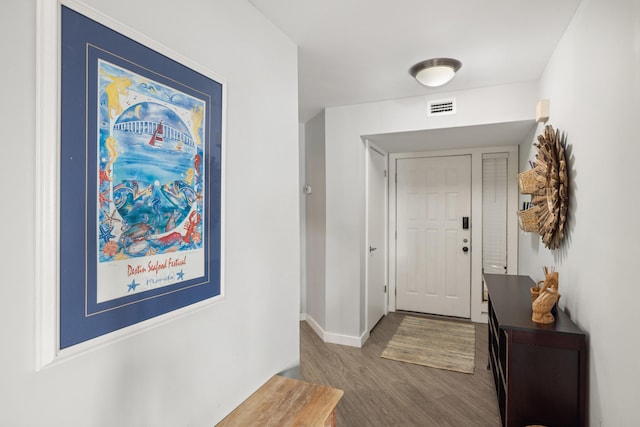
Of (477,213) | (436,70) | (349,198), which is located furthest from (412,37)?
(477,213)

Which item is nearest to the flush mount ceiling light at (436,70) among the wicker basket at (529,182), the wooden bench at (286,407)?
the wicker basket at (529,182)

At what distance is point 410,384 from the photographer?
2.89m

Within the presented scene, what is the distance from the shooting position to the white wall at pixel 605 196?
127 centimetres

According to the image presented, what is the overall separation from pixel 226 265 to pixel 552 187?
1.85 metres

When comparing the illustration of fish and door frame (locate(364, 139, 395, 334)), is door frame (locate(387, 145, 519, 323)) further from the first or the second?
the illustration of fish

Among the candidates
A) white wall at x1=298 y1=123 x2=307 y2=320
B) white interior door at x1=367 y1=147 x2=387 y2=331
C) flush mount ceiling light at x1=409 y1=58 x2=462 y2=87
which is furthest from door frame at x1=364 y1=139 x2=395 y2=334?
flush mount ceiling light at x1=409 y1=58 x2=462 y2=87

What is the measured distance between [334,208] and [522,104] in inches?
75.5

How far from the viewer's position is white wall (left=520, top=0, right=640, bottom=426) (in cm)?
127

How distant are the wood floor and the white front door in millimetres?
858

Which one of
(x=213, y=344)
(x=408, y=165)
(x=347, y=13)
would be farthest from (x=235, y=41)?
(x=408, y=165)

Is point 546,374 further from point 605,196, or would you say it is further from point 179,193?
point 179,193

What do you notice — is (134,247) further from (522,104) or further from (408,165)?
Result: (408,165)

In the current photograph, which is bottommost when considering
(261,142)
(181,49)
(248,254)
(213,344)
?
(213,344)

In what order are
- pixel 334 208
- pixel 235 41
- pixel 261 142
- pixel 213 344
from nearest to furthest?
1. pixel 213 344
2. pixel 235 41
3. pixel 261 142
4. pixel 334 208
